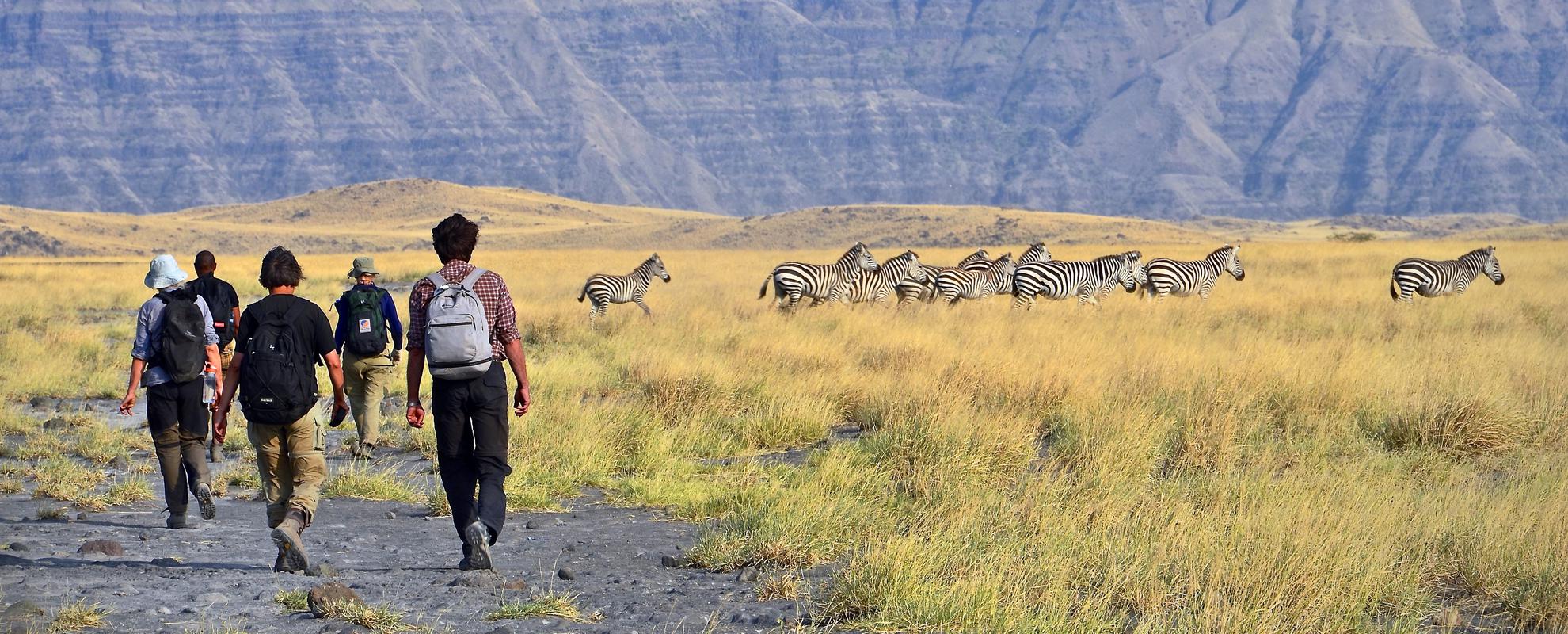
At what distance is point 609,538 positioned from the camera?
8664 millimetres

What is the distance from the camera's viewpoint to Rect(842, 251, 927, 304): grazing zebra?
26.2 metres

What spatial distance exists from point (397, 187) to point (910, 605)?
450 feet

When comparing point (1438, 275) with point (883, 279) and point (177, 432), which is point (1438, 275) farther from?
point (177, 432)

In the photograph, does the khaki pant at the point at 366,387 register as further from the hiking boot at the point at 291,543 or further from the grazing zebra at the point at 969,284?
the grazing zebra at the point at 969,284

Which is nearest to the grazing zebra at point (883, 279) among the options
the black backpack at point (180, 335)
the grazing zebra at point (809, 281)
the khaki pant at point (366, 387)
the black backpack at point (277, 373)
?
the grazing zebra at point (809, 281)

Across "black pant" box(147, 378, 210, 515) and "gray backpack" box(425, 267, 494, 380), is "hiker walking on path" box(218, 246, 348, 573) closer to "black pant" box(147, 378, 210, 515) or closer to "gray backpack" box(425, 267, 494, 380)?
"gray backpack" box(425, 267, 494, 380)

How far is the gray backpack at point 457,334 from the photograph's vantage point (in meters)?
7.00

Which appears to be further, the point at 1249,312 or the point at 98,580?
the point at 1249,312

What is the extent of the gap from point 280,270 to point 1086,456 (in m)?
5.38

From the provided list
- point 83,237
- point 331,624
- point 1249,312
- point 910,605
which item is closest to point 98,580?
point 331,624

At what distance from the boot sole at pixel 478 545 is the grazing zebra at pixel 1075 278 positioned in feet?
61.9

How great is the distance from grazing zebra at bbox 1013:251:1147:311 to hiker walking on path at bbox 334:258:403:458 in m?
15.3

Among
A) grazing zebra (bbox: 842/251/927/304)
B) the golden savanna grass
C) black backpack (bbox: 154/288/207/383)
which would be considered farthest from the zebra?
black backpack (bbox: 154/288/207/383)

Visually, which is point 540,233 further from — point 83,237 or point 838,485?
point 838,485
